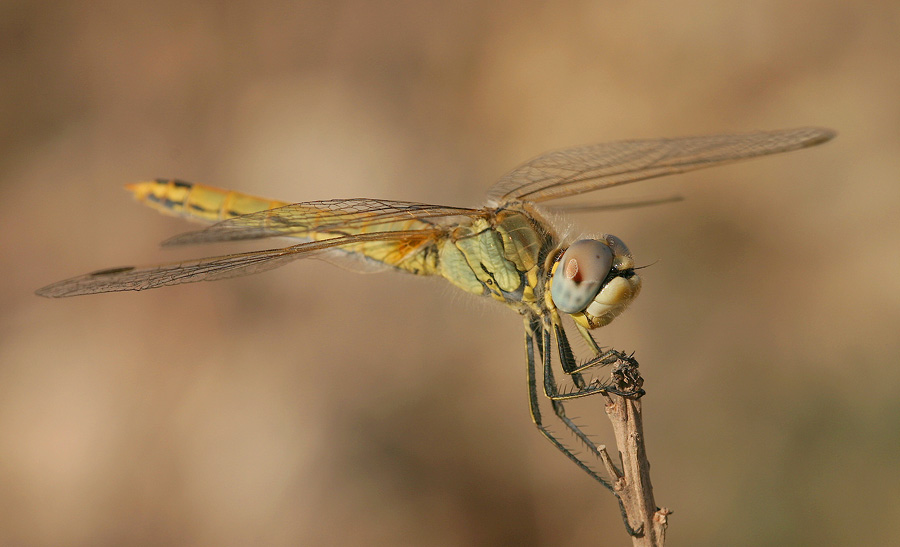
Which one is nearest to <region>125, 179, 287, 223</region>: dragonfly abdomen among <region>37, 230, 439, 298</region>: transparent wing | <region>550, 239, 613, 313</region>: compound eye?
<region>37, 230, 439, 298</region>: transparent wing

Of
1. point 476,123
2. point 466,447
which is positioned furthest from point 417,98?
point 466,447

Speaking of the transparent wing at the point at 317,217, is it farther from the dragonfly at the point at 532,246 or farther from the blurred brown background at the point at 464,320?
the blurred brown background at the point at 464,320

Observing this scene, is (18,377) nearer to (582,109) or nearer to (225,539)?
(225,539)

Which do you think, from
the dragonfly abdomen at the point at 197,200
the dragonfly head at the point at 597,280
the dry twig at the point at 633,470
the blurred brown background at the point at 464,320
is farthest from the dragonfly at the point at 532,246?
the blurred brown background at the point at 464,320

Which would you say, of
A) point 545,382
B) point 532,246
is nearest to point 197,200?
point 532,246

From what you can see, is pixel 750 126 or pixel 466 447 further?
pixel 750 126

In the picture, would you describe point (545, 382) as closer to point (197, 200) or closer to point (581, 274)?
point (581, 274)
